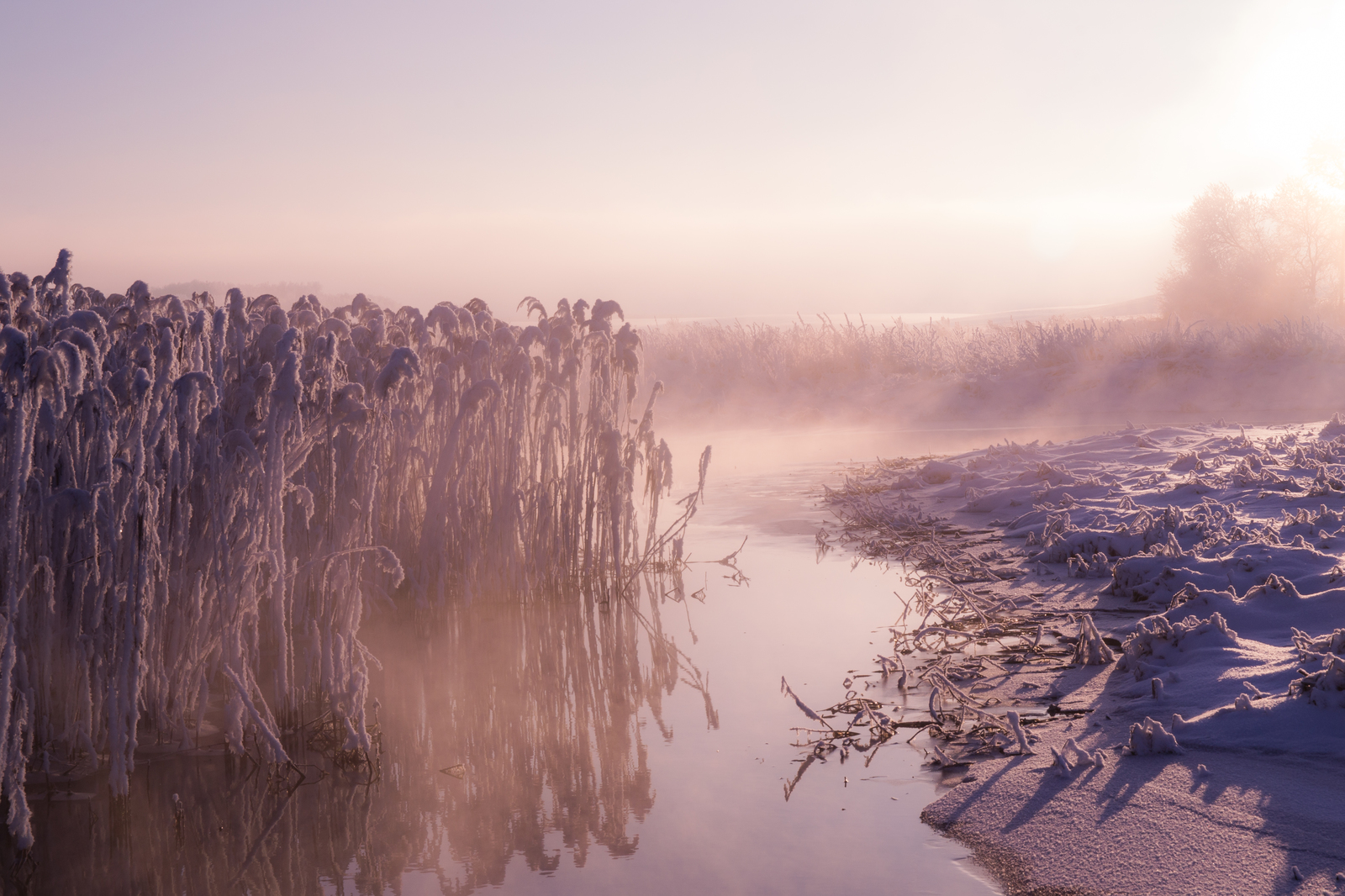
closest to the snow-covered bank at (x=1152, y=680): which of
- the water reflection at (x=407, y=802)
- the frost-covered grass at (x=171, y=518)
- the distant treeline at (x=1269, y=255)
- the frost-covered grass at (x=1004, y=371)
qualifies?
the water reflection at (x=407, y=802)

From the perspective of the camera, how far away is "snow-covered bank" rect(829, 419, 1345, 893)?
2580 millimetres

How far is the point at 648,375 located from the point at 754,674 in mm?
15608

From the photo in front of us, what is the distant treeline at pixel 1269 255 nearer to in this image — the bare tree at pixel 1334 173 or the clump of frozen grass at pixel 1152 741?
the bare tree at pixel 1334 173

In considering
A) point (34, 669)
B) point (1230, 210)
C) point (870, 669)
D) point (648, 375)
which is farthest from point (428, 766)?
point (1230, 210)

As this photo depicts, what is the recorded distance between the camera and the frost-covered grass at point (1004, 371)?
16297 millimetres

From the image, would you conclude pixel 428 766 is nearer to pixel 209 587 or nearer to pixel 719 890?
pixel 209 587

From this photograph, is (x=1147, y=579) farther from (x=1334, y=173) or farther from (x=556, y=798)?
(x=1334, y=173)

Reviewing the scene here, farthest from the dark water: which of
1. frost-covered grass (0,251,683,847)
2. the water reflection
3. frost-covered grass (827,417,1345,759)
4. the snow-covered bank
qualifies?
frost-covered grass (827,417,1345,759)

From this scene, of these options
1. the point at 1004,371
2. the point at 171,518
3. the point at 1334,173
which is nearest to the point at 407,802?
the point at 171,518

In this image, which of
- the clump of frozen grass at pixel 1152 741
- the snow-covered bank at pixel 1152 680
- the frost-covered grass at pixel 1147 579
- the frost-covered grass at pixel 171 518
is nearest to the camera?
the snow-covered bank at pixel 1152 680

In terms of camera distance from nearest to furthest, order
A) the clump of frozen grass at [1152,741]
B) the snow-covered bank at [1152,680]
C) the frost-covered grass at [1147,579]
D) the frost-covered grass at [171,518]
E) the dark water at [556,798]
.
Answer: the snow-covered bank at [1152,680] < the dark water at [556,798] < the frost-covered grass at [171,518] < the clump of frozen grass at [1152,741] < the frost-covered grass at [1147,579]

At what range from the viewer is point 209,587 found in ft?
11.1

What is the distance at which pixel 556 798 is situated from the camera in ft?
10.5

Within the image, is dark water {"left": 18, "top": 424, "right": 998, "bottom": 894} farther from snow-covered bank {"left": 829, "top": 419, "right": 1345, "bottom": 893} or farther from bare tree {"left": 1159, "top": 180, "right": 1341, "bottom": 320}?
bare tree {"left": 1159, "top": 180, "right": 1341, "bottom": 320}
